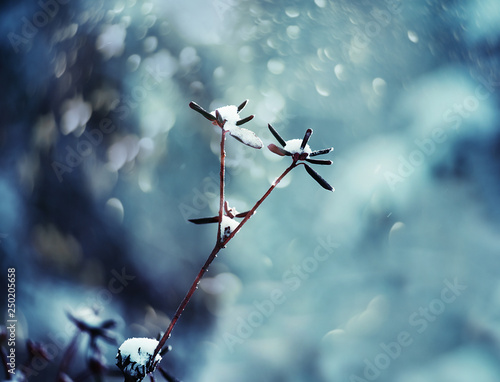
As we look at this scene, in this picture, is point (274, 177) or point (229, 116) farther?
point (274, 177)

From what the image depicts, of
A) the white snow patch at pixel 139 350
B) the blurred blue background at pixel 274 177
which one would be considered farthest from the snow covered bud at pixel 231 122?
the blurred blue background at pixel 274 177

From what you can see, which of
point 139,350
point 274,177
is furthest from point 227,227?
point 274,177

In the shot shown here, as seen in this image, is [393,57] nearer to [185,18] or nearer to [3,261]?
[185,18]

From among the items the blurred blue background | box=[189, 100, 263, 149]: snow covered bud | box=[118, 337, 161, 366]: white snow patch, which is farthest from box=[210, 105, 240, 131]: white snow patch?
the blurred blue background

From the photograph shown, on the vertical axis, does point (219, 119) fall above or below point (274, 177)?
below

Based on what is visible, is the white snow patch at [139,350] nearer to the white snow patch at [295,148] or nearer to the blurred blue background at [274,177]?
the white snow patch at [295,148]

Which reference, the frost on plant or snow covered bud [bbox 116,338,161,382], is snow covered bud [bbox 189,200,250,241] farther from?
snow covered bud [bbox 116,338,161,382]

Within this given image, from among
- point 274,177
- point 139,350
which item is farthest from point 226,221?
point 274,177

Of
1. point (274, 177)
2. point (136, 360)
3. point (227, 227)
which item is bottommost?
point (136, 360)

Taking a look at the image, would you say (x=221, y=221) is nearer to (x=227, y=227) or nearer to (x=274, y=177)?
(x=227, y=227)
